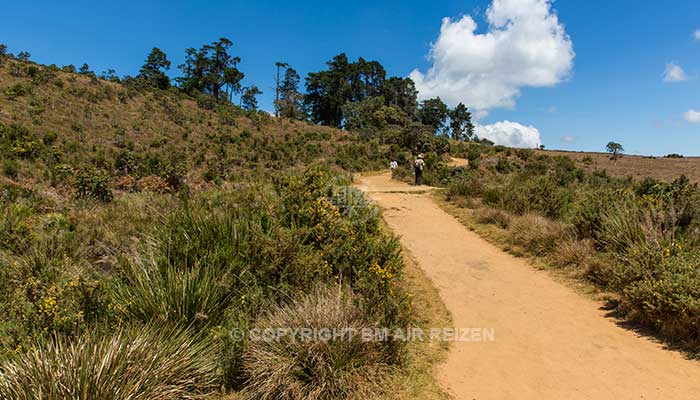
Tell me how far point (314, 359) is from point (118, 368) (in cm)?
147

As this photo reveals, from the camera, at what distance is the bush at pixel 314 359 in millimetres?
3023

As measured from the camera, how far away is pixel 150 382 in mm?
2742

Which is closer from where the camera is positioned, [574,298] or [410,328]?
[410,328]

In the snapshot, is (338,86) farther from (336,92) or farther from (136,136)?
(136,136)

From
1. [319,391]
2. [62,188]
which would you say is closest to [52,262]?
[319,391]

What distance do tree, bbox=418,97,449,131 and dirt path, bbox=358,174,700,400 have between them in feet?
211

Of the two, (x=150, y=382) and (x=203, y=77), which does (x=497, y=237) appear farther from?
(x=203, y=77)

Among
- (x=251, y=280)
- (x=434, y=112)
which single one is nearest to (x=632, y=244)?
(x=251, y=280)

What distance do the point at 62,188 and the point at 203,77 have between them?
5082 centimetres

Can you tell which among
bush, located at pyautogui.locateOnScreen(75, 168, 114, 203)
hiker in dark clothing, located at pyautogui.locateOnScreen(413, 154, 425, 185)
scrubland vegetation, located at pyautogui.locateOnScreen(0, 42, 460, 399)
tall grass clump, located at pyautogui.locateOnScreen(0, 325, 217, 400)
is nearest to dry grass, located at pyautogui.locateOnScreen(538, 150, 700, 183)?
hiker in dark clothing, located at pyautogui.locateOnScreen(413, 154, 425, 185)

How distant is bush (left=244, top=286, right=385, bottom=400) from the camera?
9.92 ft

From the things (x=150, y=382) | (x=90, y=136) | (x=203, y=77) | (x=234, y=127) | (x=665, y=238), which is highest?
(x=203, y=77)

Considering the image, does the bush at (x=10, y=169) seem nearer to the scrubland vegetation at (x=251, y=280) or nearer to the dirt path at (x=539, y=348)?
the scrubland vegetation at (x=251, y=280)

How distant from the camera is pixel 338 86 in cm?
7400
